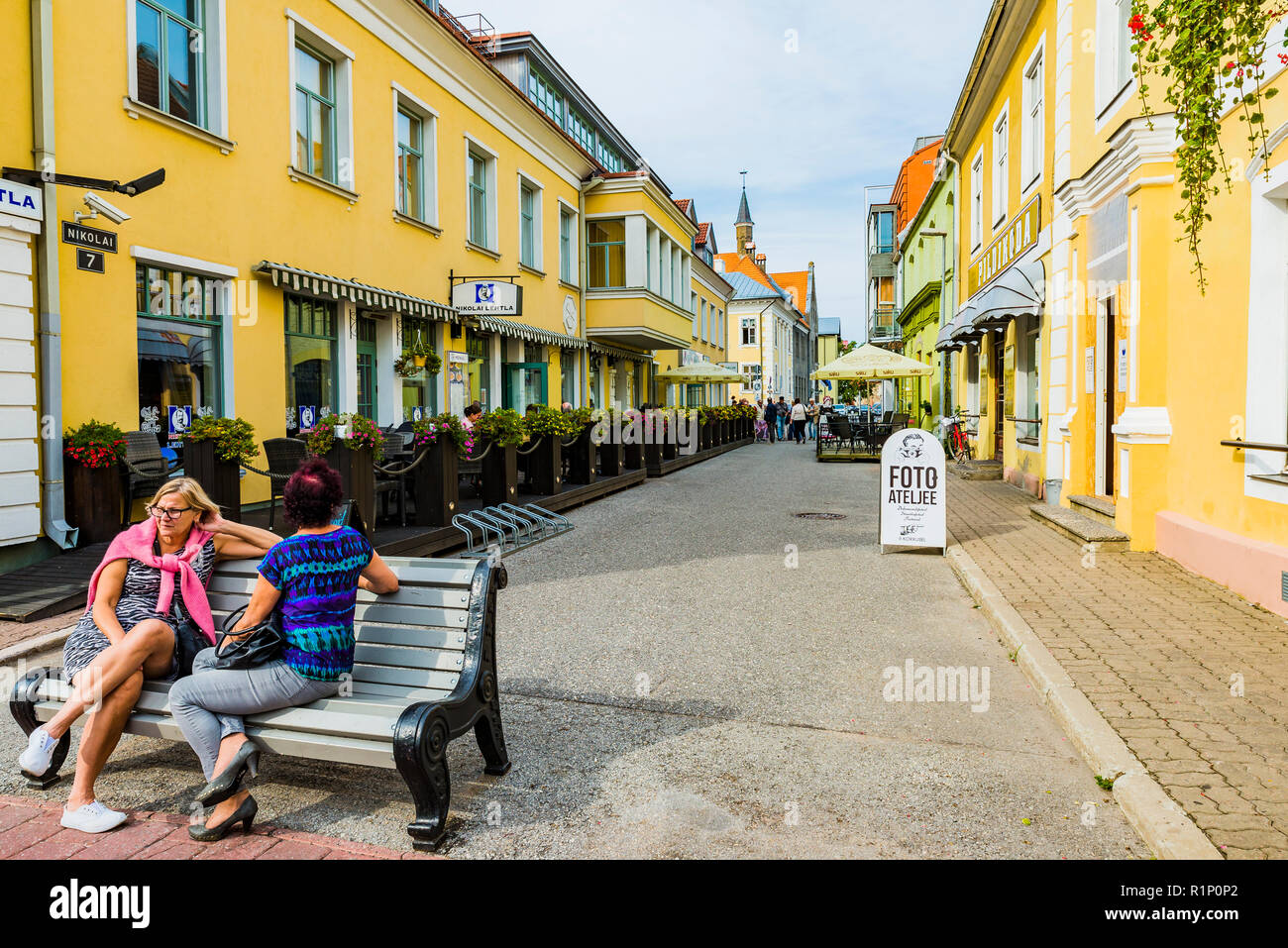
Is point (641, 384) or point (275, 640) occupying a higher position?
point (641, 384)

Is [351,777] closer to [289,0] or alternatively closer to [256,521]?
[256,521]

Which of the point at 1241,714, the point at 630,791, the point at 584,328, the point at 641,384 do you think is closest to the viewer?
the point at 630,791

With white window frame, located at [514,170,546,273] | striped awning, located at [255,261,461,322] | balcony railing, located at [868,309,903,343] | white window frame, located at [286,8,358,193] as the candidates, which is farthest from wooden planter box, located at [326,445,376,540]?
balcony railing, located at [868,309,903,343]

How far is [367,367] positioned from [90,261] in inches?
212

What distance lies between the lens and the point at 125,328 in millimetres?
9367

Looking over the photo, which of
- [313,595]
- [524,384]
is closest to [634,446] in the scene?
[524,384]

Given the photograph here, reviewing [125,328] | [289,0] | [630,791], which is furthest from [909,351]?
[630,791]

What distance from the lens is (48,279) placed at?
331 inches

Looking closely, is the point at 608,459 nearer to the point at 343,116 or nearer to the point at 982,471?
the point at 343,116

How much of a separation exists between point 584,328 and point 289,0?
1287cm

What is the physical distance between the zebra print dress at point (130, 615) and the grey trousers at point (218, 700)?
48 centimetres

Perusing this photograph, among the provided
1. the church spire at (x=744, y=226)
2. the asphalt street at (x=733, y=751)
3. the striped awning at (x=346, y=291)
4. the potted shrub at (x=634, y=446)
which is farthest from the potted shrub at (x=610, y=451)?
the church spire at (x=744, y=226)

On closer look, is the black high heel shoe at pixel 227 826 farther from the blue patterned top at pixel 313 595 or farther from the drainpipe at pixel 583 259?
the drainpipe at pixel 583 259

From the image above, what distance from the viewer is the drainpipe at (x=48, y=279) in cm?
838
